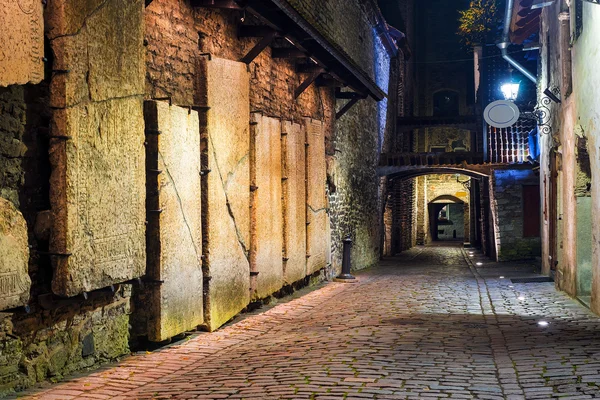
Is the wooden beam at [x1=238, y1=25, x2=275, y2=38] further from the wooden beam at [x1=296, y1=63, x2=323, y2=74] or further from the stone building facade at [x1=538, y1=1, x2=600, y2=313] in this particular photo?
the stone building facade at [x1=538, y1=1, x2=600, y2=313]

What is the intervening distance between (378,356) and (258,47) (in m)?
4.38

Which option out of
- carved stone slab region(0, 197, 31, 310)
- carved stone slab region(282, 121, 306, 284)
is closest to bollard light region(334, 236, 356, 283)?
carved stone slab region(282, 121, 306, 284)

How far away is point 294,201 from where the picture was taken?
11.5m

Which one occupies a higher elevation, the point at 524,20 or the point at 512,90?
the point at 524,20

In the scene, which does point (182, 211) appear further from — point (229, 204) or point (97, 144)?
point (97, 144)

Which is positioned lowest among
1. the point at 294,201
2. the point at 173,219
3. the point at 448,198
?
the point at 173,219

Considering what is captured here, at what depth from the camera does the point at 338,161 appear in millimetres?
15461

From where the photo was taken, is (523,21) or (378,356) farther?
(523,21)

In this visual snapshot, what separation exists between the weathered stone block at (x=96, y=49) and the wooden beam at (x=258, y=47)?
2704 mm

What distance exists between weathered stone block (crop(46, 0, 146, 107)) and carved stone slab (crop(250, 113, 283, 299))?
3339mm

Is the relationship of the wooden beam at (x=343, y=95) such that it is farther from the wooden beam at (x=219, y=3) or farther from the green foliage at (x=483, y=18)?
the green foliage at (x=483, y=18)

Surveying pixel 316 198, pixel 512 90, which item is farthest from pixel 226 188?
pixel 512 90

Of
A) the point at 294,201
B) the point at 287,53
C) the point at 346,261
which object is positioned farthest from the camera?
the point at 346,261

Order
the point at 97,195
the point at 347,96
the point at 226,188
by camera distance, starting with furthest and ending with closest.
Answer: the point at 347,96 → the point at 226,188 → the point at 97,195
